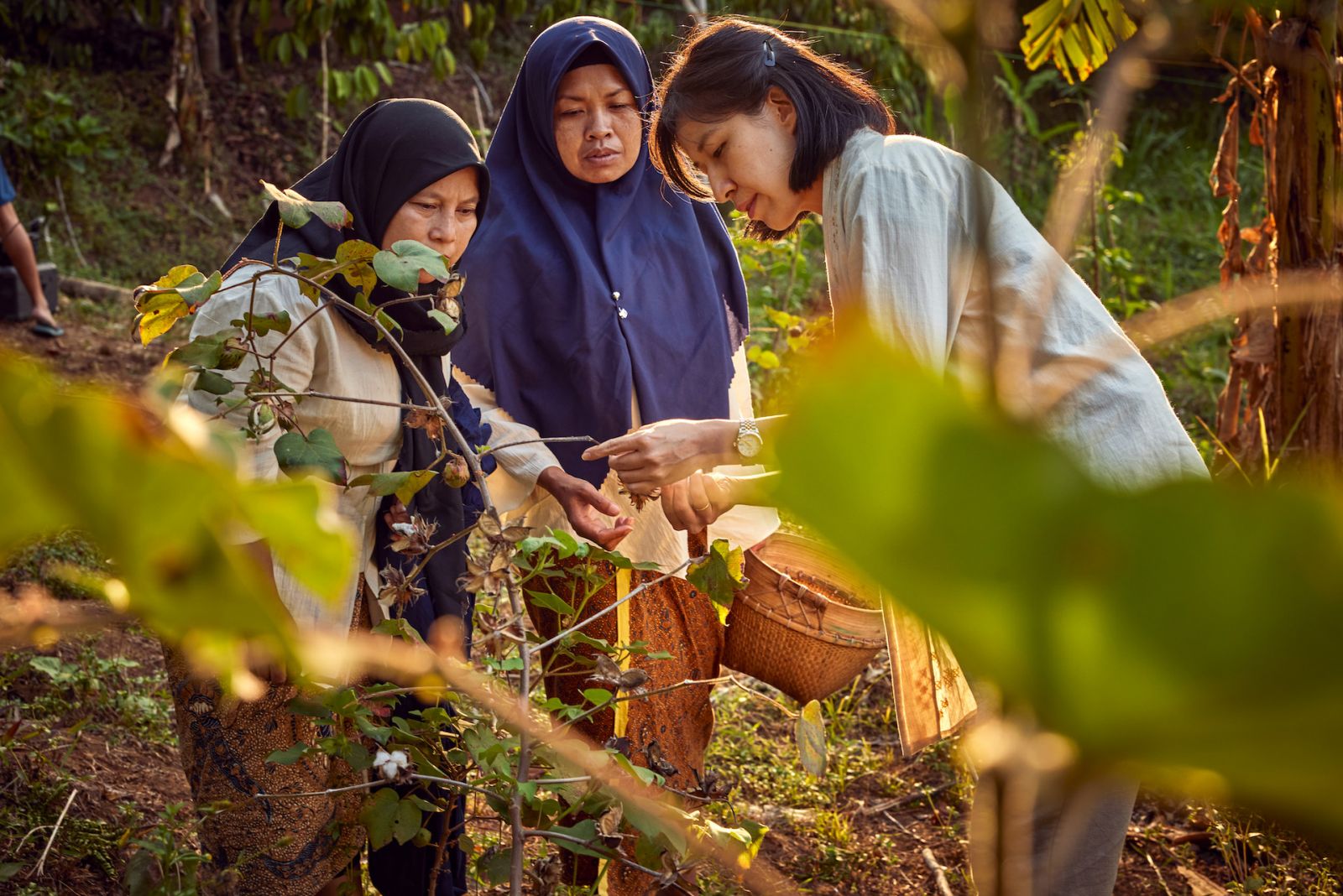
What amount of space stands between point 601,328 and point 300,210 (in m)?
0.89

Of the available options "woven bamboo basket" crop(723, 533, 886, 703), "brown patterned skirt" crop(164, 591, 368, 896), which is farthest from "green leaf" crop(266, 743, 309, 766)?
"woven bamboo basket" crop(723, 533, 886, 703)

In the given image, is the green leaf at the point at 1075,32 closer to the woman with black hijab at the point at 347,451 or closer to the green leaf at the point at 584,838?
the woman with black hijab at the point at 347,451

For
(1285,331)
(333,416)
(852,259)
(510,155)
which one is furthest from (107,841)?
(1285,331)

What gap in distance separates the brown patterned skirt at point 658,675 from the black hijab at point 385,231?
0.23m

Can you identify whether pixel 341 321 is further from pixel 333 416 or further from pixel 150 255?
pixel 150 255

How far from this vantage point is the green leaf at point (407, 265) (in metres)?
1.15

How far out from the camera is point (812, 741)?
1.47m

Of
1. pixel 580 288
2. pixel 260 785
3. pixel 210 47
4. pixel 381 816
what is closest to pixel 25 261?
pixel 210 47

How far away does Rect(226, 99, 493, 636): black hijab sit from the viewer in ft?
5.74

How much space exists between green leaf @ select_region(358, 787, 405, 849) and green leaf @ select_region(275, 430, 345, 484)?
1.05 ft

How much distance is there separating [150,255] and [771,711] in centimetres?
434

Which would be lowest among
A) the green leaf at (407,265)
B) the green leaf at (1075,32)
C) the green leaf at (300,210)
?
the green leaf at (407,265)

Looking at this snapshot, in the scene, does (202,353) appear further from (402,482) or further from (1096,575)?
(1096,575)

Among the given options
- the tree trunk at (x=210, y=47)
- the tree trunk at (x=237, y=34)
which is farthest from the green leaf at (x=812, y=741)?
the tree trunk at (x=237, y=34)
